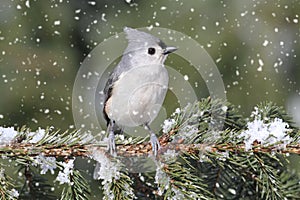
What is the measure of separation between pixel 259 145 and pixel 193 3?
7.13 feet

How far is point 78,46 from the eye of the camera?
291cm

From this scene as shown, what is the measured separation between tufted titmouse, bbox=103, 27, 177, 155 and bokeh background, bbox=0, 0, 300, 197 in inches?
48.2

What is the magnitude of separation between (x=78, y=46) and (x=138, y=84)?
1566mm

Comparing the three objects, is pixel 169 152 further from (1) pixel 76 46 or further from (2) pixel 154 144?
(1) pixel 76 46

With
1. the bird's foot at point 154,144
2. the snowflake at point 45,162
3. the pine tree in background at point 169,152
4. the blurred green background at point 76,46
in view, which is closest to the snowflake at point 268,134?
the pine tree in background at point 169,152

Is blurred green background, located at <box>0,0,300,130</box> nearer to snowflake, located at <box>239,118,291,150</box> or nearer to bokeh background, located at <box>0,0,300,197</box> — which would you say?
bokeh background, located at <box>0,0,300,197</box>

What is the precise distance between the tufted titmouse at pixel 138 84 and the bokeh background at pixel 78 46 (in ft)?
4.01

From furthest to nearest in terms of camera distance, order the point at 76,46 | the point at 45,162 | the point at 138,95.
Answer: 1. the point at 76,46
2. the point at 138,95
3. the point at 45,162

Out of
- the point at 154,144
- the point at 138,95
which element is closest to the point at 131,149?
the point at 154,144

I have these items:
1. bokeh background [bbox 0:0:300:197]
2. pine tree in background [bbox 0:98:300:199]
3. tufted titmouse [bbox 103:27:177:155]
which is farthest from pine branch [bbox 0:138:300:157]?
bokeh background [bbox 0:0:300:197]

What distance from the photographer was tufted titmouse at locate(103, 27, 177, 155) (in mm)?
1362

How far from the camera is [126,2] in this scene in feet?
9.59

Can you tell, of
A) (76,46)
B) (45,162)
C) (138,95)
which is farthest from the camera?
(76,46)

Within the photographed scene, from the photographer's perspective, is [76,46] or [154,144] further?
[76,46]
